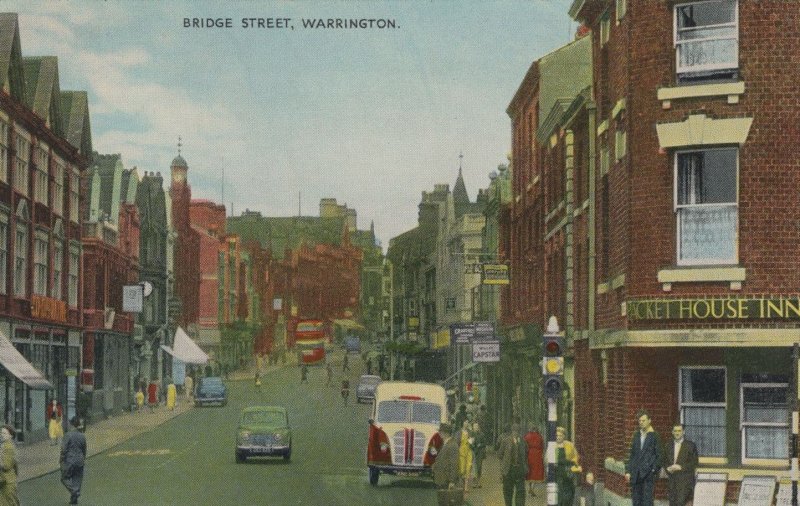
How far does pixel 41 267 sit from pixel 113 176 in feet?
60.3

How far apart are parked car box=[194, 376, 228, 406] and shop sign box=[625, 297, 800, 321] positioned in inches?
1911

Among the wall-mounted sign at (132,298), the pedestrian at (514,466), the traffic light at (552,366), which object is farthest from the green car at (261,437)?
the wall-mounted sign at (132,298)

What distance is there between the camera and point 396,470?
113ft

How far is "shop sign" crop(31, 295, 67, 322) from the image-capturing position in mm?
48656

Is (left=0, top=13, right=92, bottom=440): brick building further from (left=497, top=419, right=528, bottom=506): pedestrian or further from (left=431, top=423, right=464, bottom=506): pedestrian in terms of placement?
(left=431, top=423, right=464, bottom=506): pedestrian

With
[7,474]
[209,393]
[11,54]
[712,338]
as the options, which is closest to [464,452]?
[712,338]

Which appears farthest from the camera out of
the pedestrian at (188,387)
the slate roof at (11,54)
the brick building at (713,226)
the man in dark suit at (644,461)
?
the pedestrian at (188,387)

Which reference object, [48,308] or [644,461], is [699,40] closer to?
[644,461]

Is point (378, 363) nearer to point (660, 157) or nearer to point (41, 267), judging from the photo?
point (41, 267)

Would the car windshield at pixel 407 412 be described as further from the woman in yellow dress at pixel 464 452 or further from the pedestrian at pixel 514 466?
the pedestrian at pixel 514 466

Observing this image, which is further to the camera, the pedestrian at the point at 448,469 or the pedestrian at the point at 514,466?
the pedestrian at the point at 514,466

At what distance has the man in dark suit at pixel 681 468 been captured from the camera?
21953mm

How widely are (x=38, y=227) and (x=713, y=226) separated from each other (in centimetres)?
3149

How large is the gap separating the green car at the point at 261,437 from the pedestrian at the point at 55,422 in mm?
9090
